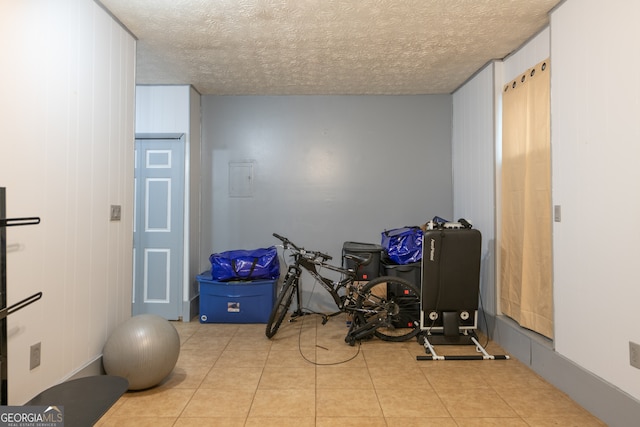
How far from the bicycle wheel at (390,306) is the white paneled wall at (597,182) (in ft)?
4.17

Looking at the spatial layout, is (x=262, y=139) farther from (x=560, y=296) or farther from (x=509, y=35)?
(x=560, y=296)

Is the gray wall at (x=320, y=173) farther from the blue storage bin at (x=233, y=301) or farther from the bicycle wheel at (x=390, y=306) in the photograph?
the bicycle wheel at (x=390, y=306)

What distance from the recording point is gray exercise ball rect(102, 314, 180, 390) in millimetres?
2312

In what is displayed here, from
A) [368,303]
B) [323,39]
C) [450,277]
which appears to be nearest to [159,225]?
[368,303]

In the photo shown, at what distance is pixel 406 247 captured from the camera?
3.77 m

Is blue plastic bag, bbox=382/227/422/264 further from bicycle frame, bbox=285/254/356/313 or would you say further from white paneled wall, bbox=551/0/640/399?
white paneled wall, bbox=551/0/640/399

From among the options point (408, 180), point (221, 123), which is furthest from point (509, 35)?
point (221, 123)

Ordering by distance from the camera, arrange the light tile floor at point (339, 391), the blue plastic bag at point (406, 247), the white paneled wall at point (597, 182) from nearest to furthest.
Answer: the white paneled wall at point (597, 182), the light tile floor at point (339, 391), the blue plastic bag at point (406, 247)

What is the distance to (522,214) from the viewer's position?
3000mm

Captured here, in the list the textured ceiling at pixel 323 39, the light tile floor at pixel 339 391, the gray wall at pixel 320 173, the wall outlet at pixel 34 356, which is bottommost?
the light tile floor at pixel 339 391

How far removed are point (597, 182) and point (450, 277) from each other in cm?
139

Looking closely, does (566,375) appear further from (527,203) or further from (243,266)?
(243,266)

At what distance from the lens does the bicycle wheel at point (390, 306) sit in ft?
11.0

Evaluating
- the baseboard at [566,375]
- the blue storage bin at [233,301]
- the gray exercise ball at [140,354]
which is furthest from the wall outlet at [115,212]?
the baseboard at [566,375]
